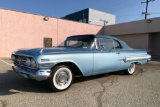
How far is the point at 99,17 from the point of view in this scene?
3681cm

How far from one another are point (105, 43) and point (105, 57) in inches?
21.5

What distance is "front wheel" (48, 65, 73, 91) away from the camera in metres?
4.53

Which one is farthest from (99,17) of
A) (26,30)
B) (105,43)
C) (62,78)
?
(62,78)

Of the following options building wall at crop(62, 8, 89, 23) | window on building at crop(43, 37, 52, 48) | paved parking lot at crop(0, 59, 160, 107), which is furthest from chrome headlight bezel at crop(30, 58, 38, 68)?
building wall at crop(62, 8, 89, 23)

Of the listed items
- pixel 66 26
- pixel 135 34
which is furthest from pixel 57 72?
pixel 135 34

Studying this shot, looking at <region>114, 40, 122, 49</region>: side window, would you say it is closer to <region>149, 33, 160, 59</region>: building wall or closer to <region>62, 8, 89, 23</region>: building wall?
<region>149, 33, 160, 59</region>: building wall

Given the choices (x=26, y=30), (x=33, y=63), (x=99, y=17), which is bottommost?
(x=33, y=63)

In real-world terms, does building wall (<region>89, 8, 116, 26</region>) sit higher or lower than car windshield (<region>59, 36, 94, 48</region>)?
higher

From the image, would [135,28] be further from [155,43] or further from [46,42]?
[46,42]

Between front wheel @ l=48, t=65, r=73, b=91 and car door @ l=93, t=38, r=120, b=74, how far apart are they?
3.24 feet

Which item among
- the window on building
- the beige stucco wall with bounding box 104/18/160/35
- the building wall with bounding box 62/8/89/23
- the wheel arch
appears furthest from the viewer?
the building wall with bounding box 62/8/89/23

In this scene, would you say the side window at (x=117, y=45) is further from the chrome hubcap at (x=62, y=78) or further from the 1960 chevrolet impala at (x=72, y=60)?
the chrome hubcap at (x=62, y=78)

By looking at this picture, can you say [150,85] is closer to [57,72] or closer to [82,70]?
[82,70]

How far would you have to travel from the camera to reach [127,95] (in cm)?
444
